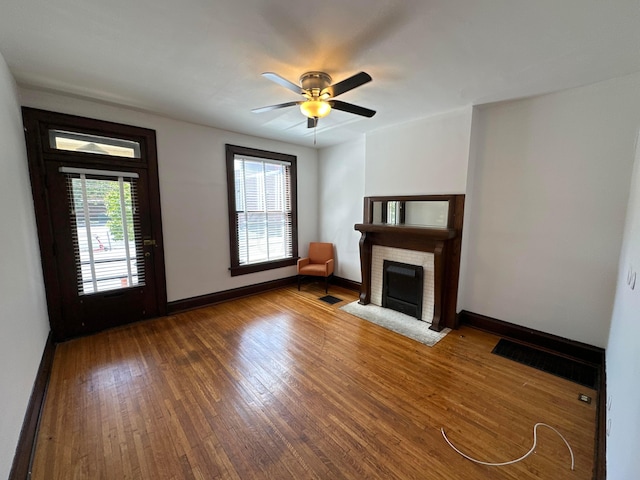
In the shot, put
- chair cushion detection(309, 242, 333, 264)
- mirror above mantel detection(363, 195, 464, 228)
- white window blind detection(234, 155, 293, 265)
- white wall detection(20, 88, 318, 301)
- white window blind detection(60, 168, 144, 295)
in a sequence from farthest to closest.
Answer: chair cushion detection(309, 242, 333, 264) → white window blind detection(234, 155, 293, 265) → white wall detection(20, 88, 318, 301) → mirror above mantel detection(363, 195, 464, 228) → white window blind detection(60, 168, 144, 295)

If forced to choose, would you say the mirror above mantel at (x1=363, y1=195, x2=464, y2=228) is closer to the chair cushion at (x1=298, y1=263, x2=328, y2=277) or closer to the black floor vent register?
the chair cushion at (x1=298, y1=263, x2=328, y2=277)

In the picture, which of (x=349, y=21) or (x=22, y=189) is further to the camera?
(x=22, y=189)

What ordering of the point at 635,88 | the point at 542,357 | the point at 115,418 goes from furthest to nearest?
the point at 542,357 → the point at 635,88 → the point at 115,418

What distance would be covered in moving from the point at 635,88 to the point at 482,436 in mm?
3036

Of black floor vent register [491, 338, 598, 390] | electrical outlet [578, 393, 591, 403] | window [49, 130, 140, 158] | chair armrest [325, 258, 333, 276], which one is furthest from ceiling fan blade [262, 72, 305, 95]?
electrical outlet [578, 393, 591, 403]

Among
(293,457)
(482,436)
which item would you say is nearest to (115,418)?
(293,457)

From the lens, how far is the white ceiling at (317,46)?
1438 mm

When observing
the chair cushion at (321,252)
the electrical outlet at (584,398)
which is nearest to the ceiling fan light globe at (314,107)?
the chair cushion at (321,252)

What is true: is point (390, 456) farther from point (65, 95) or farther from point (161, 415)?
point (65, 95)

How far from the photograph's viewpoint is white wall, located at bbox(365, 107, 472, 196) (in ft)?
9.43

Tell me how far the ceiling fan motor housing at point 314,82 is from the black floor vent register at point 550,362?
10.1 ft

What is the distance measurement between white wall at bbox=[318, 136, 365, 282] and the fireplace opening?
0.80 meters

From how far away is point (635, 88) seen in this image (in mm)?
2072

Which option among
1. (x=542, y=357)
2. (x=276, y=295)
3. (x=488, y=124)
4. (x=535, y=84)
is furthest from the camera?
(x=276, y=295)
